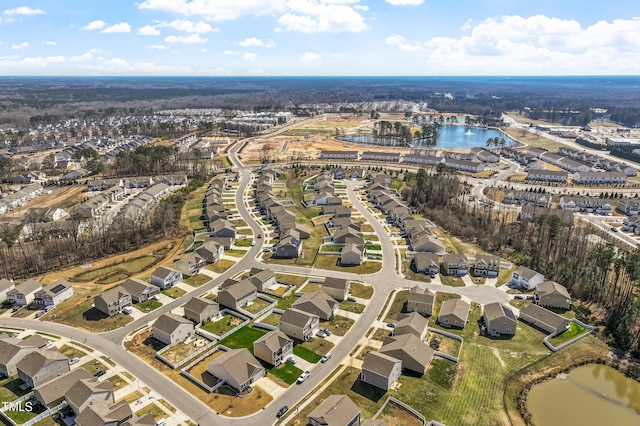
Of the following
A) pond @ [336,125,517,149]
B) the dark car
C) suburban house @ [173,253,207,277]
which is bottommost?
the dark car

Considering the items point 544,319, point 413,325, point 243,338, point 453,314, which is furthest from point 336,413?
point 544,319

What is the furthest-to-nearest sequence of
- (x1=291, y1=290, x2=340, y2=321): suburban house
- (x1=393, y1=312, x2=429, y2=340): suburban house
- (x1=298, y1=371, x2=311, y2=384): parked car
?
(x1=291, y1=290, x2=340, y2=321): suburban house, (x1=393, y1=312, x2=429, y2=340): suburban house, (x1=298, y1=371, x2=311, y2=384): parked car

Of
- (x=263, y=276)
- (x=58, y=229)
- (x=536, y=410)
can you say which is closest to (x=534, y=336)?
(x=536, y=410)

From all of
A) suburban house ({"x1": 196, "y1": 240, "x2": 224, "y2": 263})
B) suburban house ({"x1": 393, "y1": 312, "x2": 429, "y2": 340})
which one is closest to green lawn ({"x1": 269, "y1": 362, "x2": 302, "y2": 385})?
suburban house ({"x1": 393, "y1": 312, "x2": 429, "y2": 340})

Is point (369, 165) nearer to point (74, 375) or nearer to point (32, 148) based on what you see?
point (74, 375)

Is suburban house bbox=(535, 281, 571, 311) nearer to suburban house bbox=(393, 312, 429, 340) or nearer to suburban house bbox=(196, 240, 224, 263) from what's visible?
suburban house bbox=(393, 312, 429, 340)

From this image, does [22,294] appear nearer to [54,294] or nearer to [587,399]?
[54,294]

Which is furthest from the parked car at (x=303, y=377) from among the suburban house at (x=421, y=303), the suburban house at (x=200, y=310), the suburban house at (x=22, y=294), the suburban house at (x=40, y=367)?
the suburban house at (x=22, y=294)
